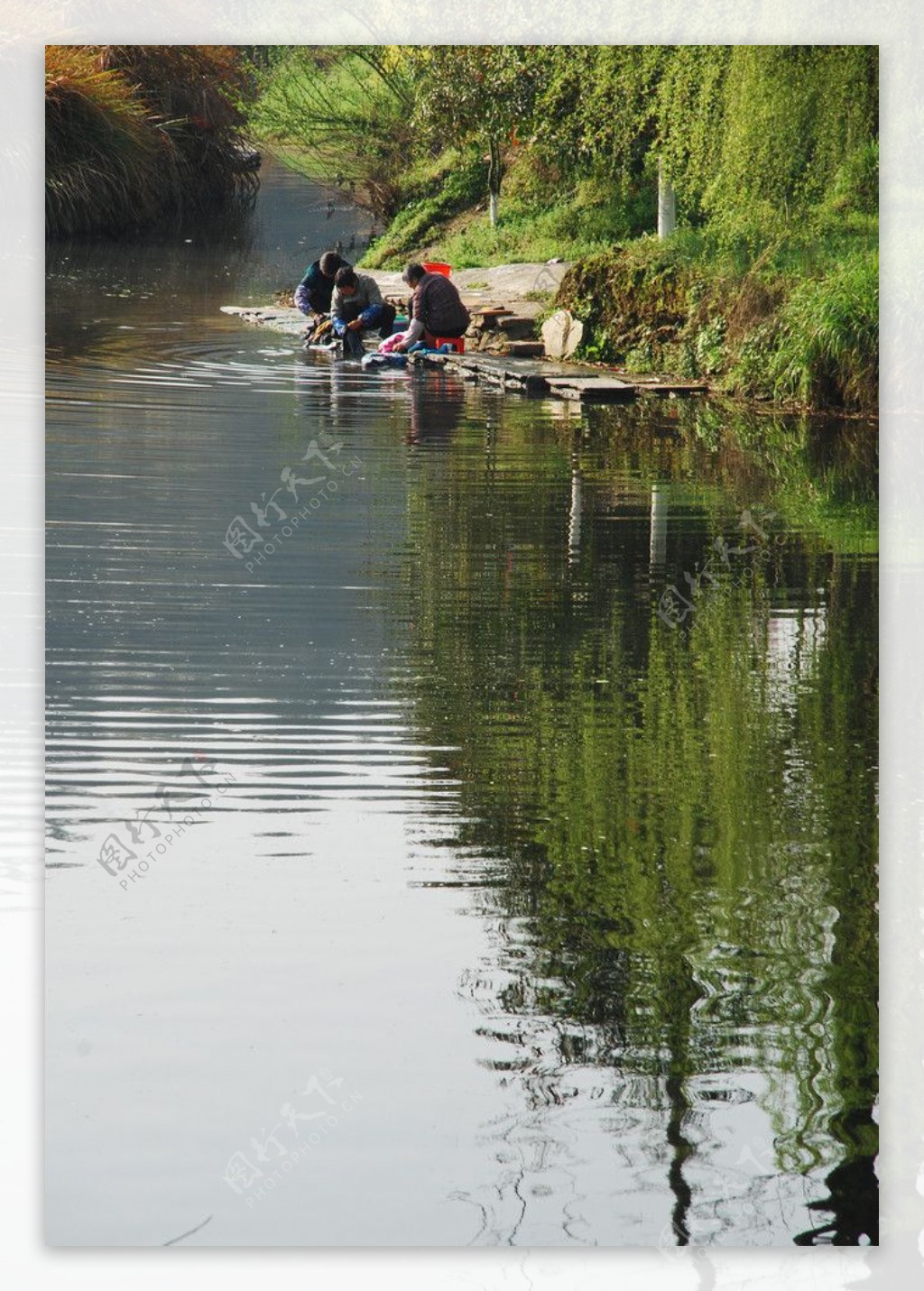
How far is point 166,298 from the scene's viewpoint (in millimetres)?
12711

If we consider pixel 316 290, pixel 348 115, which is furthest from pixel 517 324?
pixel 348 115

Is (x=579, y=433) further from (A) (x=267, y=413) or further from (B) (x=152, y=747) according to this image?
(B) (x=152, y=747)

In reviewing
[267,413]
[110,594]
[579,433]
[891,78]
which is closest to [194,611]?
[110,594]

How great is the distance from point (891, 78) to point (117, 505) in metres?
2.88

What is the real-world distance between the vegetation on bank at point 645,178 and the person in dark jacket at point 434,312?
1040 millimetres

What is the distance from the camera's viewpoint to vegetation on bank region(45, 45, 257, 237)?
7645 mm

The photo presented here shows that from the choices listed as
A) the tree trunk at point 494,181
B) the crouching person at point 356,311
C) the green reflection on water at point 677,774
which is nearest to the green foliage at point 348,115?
the tree trunk at point 494,181

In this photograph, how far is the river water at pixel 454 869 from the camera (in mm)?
2908

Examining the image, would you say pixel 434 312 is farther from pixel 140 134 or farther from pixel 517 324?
pixel 140 134

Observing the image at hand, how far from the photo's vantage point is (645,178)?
459 inches

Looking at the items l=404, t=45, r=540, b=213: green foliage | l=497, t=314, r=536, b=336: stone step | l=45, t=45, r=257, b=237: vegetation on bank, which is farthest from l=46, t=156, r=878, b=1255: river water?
l=404, t=45, r=540, b=213: green foliage

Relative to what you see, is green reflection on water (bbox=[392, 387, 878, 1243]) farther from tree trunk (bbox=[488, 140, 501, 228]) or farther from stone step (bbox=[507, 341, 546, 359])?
tree trunk (bbox=[488, 140, 501, 228])

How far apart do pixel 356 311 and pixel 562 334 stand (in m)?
1.54

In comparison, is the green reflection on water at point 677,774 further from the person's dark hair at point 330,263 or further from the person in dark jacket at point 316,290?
the person in dark jacket at point 316,290
